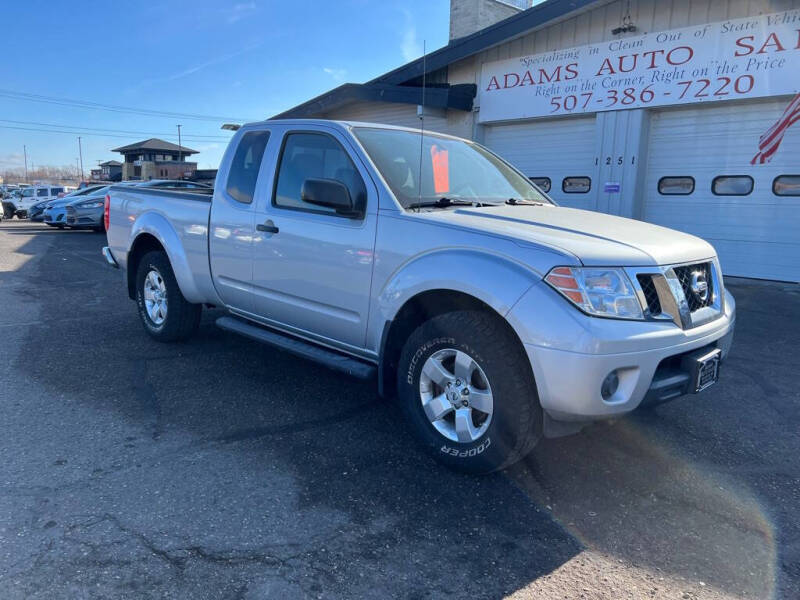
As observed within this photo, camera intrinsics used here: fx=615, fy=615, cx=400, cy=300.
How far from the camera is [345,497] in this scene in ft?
10.2

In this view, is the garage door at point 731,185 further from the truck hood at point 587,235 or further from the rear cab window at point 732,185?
the truck hood at point 587,235

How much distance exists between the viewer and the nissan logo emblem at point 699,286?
333 centimetres

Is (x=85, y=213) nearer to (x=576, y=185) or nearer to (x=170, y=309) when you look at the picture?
(x=576, y=185)

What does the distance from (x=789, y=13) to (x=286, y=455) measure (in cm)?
1011

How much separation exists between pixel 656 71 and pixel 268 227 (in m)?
8.94

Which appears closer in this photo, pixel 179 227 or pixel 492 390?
pixel 492 390

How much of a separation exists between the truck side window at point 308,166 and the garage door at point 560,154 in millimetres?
8389

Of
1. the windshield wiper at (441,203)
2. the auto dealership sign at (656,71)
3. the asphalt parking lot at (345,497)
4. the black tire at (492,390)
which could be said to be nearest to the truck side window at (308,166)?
the windshield wiper at (441,203)

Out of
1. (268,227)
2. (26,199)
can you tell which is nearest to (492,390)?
(268,227)

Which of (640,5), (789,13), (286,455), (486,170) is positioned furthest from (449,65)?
(286,455)

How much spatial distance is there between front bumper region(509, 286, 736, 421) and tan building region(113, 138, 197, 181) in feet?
177

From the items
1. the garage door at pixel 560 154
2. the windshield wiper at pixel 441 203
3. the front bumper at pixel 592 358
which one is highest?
the garage door at pixel 560 154

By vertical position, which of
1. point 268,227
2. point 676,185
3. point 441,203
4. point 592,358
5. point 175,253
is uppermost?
point 676,185

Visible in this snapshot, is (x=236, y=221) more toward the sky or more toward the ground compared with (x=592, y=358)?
more toward the sky
